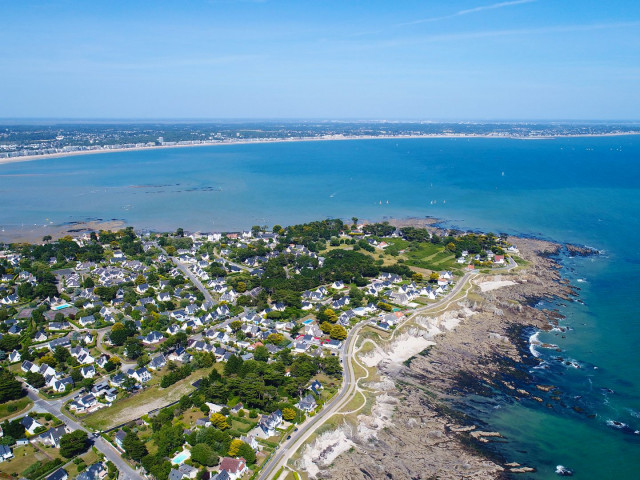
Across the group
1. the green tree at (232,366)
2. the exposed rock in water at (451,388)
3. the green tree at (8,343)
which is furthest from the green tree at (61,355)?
the exposed rock in water at (451,388)

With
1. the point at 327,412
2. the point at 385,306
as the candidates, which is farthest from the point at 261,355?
A: the point at 385,306

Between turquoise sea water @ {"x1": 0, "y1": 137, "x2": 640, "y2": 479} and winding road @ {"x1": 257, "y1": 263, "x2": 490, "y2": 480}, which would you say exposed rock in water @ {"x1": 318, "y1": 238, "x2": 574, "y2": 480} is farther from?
turquoise sea water @ {"x1": 0, "y1": 137, "x2": 640, "y2": 479}

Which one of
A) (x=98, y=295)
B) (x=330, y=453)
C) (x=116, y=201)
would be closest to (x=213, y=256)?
(x=98, y=295)

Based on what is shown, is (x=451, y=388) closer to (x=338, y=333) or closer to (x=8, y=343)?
(x=338, y=333)

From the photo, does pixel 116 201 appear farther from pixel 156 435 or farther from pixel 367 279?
pixel 156 435

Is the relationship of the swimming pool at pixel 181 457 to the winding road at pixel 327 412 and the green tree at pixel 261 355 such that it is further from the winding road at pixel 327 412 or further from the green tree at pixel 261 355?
the green tree at pixel 261 355

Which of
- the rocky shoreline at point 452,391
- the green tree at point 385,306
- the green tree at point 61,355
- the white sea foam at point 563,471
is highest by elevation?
the green tree at point 385,306
